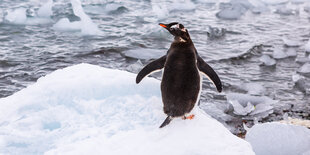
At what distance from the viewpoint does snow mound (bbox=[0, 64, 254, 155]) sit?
2.24 metres

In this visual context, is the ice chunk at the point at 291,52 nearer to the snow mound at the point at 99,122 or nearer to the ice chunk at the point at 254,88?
the ice chunk at the point at 254,88

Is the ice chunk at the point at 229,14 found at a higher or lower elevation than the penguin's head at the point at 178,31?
lower

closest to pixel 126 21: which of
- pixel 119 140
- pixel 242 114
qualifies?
pixel 242 114

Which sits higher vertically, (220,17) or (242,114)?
(220,17)

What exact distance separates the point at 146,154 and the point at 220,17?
6647mm

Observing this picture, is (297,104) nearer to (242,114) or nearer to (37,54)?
(242,114)

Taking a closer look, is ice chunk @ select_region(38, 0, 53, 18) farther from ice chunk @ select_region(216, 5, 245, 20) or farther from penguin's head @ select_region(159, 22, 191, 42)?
penguin's head @ select_region(159, 22, 191, 42)

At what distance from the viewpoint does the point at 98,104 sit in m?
2.70

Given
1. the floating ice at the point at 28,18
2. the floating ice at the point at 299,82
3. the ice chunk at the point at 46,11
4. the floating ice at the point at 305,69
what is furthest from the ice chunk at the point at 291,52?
the ice chunk at the point at 46,11

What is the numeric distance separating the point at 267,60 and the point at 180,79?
3407 mm

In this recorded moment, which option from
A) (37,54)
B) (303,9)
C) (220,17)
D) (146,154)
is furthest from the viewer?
(303,9)

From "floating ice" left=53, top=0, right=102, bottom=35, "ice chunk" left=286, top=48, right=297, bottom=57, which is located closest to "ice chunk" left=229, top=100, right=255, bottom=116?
"ice chunk" left=286, top=48, right=297, bottom=57

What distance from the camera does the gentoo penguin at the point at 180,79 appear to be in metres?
2.59

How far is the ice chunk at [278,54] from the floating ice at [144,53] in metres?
1.72
